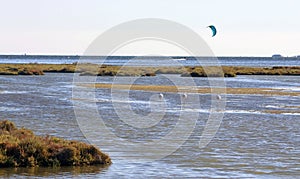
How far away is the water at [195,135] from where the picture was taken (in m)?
18.0

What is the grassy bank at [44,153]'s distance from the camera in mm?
17734

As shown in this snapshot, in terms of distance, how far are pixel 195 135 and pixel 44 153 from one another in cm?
918

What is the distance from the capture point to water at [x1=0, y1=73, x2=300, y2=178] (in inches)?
709

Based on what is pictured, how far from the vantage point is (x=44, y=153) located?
17922mm

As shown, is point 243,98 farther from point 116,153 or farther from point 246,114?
point 116,153

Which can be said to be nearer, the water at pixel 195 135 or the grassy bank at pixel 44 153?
the grassy bank at pixel 44 153

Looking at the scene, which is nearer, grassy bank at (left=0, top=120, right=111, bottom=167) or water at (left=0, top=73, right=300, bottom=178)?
grassy bank at (left=0, top=120, right=111, bottom=167)

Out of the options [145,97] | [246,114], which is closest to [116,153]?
[246,114]

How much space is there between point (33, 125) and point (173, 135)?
19.1 ft

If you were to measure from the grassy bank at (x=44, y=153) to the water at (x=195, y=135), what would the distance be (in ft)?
1.11

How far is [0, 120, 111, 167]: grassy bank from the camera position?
17.7m

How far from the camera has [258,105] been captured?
132ft

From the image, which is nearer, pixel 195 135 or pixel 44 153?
pixel 44 153

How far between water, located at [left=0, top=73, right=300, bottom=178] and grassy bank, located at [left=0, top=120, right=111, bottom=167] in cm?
34
